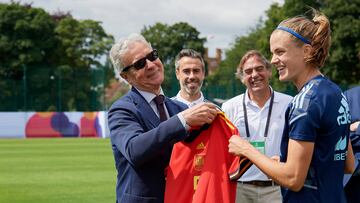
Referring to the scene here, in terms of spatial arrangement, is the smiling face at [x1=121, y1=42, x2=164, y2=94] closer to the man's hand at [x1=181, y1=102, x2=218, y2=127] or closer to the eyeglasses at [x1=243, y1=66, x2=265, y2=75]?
the man's hand at [x1=181, y1=102, x2=218, y2=127]

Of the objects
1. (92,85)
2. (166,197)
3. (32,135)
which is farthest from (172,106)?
(92,85)

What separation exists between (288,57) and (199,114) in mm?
661

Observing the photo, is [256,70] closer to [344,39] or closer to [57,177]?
[57,177]

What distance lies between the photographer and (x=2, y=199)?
1362cm

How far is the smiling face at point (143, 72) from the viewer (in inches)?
186

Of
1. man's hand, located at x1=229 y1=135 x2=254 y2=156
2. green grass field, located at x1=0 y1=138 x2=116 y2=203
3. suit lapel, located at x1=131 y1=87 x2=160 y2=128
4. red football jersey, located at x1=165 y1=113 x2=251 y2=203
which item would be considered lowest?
green grass field, located at x1=0 y1=138 x2=116 y2=203

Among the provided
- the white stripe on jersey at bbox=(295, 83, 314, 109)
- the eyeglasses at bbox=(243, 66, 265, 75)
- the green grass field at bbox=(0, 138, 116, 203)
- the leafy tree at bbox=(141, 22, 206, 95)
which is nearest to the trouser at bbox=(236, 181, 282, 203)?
the eyeglasses at bbox=(243, 66, 265, 75)

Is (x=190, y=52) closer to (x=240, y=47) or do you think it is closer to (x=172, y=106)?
(x=172, y=106)

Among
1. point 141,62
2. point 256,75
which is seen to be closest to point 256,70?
point 256,75

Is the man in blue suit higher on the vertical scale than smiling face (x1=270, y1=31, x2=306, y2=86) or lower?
lower

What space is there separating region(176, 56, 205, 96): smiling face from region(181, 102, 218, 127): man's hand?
4.71 meters

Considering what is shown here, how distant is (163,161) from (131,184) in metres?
0.27

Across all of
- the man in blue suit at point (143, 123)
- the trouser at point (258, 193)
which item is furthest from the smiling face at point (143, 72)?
the trouser at point (258, 193)

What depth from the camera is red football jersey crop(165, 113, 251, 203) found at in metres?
4.31
